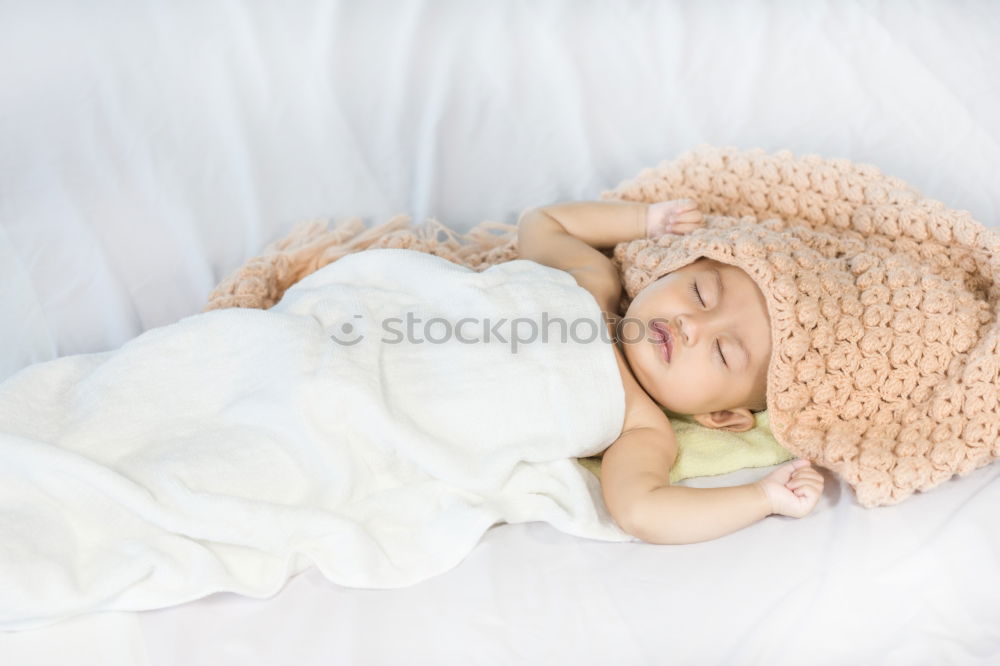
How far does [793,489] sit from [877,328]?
0.30 metres

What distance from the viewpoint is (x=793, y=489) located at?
1320 millimetres

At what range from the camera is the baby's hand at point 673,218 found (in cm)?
170

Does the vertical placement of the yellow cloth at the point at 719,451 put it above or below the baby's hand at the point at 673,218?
below

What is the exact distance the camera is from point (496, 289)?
61.2 inches

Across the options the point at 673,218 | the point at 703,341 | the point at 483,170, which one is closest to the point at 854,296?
the point at 703,341

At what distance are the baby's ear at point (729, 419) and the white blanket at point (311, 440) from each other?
0.19m

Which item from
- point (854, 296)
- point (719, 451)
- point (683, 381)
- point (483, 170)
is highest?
point (483, 170)

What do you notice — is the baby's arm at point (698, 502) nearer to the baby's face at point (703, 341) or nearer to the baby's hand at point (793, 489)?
the baby's hand at point (793, 489)

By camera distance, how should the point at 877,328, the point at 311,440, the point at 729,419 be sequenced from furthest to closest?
the point at 729,419 < the point at 877,328 < the point at 311,440

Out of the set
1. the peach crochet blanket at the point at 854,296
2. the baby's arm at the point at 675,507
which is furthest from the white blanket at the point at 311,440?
the peach crochet blanket at the point at 854,296

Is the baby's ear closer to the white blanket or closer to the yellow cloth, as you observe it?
the yellow cloth

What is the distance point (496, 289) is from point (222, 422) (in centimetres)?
51

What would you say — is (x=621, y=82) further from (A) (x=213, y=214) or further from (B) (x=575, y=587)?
(B) (x=575, y=587)

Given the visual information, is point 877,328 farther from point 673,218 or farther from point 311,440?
point 311,440
